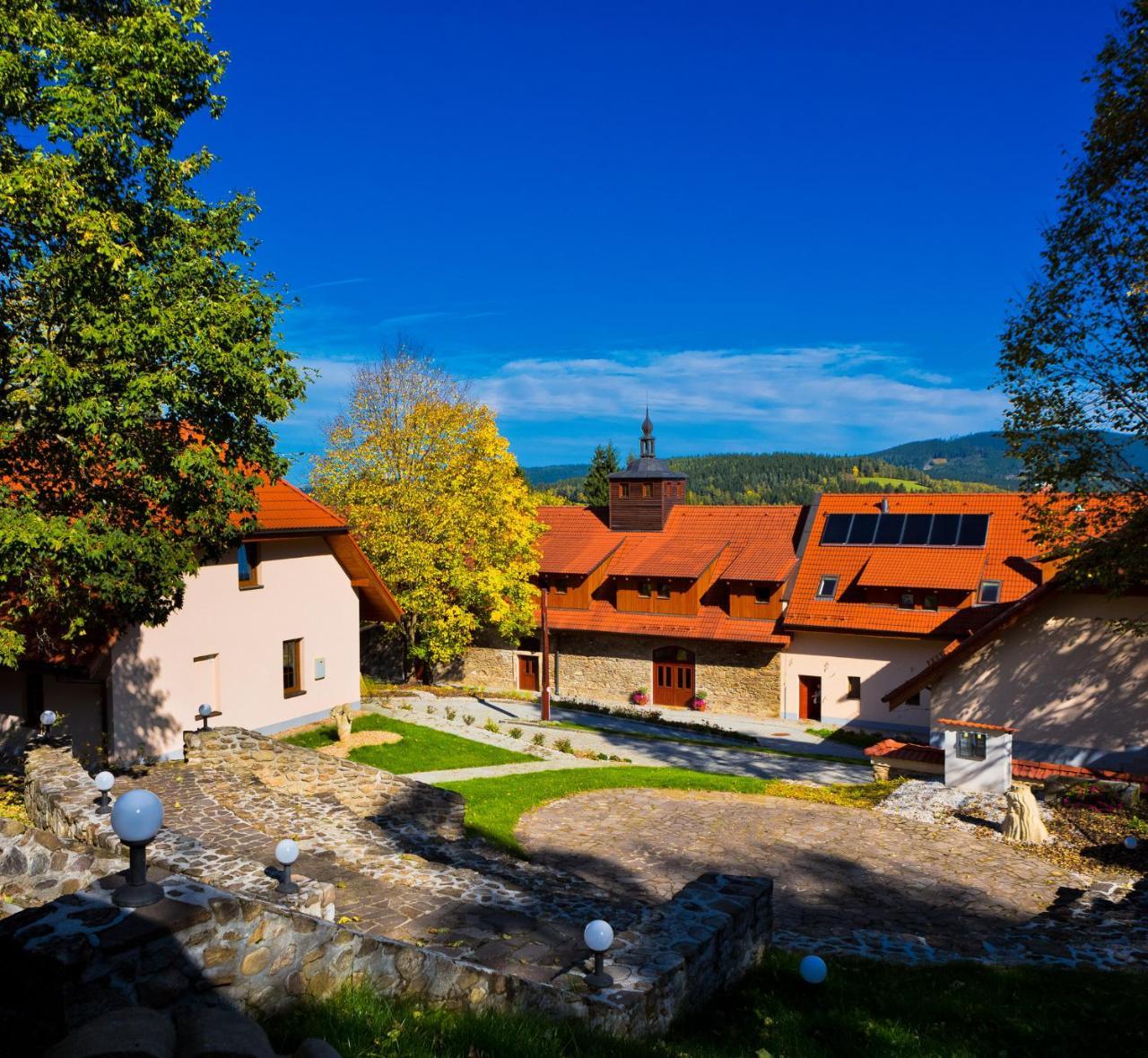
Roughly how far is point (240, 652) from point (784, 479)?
122767 millimetres

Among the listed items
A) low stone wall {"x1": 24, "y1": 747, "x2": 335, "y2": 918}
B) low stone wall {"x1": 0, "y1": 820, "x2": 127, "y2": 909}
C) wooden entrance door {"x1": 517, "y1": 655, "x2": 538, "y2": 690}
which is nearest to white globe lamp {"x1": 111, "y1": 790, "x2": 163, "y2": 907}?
low stone wall {"x1": 24, "y1": 747, "x2": 335, "y2": 918}

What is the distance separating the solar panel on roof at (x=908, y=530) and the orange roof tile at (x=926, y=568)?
0.42 m

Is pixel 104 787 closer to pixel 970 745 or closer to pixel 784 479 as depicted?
pixel 970 745

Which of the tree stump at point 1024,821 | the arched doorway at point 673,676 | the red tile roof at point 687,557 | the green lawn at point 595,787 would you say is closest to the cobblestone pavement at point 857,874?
the green lawn at point 595,787

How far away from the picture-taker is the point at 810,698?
3055 cm

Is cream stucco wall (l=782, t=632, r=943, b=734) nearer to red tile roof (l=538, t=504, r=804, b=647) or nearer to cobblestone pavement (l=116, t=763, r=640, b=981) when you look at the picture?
red tile roof (l=538, t=504, r=804, b=647)

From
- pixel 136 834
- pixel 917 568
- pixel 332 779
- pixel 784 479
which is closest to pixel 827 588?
pixel 917 568

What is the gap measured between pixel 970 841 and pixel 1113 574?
5410 millimetres

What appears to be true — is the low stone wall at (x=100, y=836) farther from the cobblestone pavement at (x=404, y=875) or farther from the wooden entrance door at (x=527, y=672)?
the wooden entrance door at (x=527, y=672)

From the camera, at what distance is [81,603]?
12250 mm

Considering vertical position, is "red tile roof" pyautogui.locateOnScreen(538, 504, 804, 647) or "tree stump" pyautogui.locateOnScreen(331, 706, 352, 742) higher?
"red tile roof" pyautogui.locateOnScreen(538, 504, 804, 647)

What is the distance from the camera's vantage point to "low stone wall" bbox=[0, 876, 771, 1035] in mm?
4457

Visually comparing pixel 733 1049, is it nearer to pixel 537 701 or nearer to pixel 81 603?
pixel 81 603

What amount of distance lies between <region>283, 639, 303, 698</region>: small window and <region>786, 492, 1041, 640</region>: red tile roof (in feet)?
56.2
